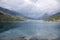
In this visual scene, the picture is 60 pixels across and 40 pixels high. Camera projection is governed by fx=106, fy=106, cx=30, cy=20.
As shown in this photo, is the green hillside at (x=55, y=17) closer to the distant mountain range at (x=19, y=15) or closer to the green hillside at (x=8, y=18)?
the distant mountain range at (x=19, y=15)

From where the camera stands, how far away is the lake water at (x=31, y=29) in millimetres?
2004

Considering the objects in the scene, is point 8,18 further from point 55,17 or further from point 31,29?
point 55,17

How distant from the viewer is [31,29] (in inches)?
79.6

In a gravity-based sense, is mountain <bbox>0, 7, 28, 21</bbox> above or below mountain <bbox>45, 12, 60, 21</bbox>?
above

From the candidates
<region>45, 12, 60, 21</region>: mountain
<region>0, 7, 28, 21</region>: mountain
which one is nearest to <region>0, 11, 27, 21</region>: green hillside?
<region>0, 7, 28, 21</region>: mountain

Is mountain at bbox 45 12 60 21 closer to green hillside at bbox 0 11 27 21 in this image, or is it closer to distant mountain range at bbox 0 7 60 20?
distant mountain range at bbox 0 7 60 20

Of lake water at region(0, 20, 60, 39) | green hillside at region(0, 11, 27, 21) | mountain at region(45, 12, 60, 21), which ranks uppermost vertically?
green hillside at region(0, 11, 27, 21)

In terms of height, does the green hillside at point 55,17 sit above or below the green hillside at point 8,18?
below

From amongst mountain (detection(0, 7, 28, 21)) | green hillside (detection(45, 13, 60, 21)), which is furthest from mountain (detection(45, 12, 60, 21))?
mountain (detection(0, 7, 28, 21))

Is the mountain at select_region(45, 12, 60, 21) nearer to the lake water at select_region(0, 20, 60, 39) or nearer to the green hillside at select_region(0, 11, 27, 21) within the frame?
the lake water at select_region(0, 20, 60, 39)

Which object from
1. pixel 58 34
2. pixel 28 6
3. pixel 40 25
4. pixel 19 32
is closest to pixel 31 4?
pixel 28 6

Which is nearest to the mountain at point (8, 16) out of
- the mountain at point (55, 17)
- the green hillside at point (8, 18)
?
the green hillside at point (8, 18)

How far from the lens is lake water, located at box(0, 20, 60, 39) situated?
2004 millimetres

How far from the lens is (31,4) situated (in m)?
2.09
